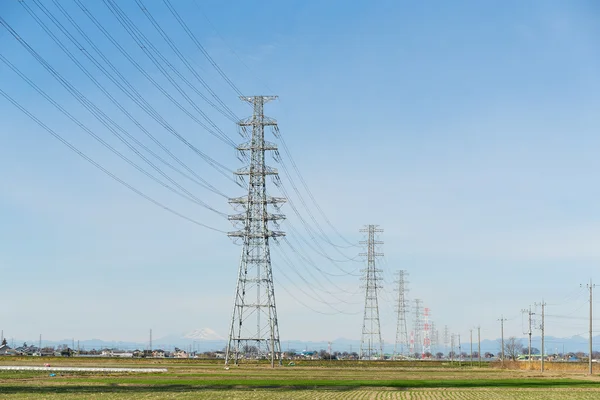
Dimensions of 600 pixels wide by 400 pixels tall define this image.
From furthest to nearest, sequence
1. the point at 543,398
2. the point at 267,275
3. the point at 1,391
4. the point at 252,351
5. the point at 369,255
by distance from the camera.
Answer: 1. the point at 369,255
2. the point at 252,351
3. the point at 267,275
4. the point at 543,398
5. the point at 1,391

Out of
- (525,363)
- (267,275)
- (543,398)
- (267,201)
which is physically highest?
(267,201)

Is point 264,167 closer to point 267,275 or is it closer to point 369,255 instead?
point 267,275

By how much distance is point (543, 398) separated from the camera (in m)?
50.8

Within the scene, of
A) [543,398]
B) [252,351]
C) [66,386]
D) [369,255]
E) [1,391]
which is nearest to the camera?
[1,391]

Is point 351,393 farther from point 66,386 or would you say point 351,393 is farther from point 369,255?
point 369,255

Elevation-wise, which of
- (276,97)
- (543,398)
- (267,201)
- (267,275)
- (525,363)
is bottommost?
(525,363)

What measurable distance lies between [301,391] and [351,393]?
11.8ft

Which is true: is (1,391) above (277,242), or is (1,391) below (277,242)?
below

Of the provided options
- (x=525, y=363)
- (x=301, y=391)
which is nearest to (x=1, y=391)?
(x=301, y=391)

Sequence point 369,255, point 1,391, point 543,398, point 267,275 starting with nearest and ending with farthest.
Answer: point 1,391
point 543,398
point 267,275
point 369,255

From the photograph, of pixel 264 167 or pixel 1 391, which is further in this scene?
pixel 264 167

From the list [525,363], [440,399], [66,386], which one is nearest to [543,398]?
[440,399]

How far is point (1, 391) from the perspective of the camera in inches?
1864

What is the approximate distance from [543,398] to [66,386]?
33.8m
